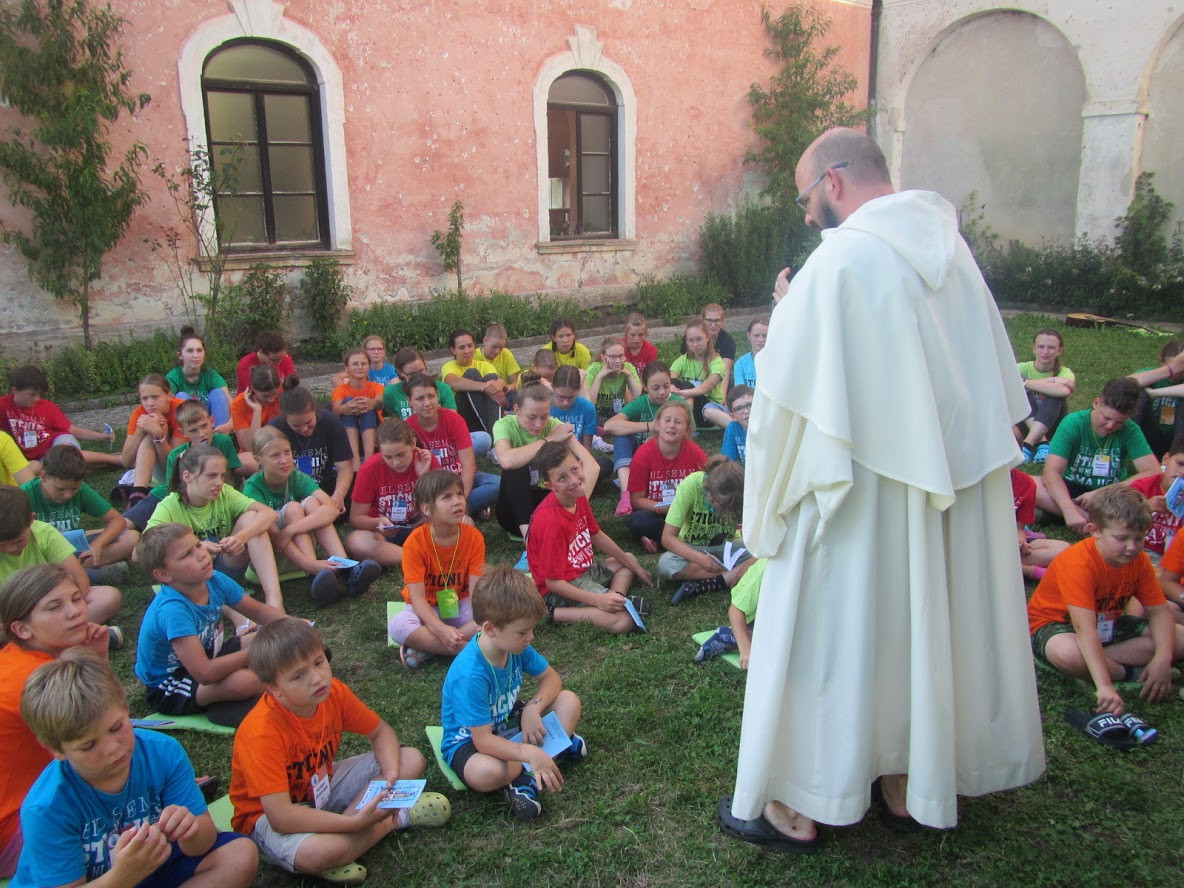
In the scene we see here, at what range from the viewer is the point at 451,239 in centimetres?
1080

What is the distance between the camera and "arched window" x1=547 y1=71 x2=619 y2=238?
1220cm

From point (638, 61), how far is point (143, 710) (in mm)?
11274

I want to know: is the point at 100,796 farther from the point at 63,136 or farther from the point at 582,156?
the point at 582,156

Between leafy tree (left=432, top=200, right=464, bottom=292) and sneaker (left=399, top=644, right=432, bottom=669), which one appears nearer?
sneaker (left=399, top=644, right=432, bottom=669)

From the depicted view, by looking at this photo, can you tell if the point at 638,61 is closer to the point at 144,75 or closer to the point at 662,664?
the point at 144,75

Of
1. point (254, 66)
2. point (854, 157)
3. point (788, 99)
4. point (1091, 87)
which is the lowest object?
point (854, 157)

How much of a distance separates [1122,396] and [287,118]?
8742 mm

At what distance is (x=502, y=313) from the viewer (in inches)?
431

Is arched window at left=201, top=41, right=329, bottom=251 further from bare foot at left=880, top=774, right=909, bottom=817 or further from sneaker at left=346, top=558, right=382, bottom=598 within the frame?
bare foot at left=880, top=774, right=909, bottom=817

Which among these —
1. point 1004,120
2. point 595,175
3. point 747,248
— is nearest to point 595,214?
point 595,175

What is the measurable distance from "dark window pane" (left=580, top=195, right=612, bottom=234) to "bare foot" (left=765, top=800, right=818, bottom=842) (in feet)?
36.3

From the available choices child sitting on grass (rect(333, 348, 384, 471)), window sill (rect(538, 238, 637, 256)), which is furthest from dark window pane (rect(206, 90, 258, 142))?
child sitting on grass (rect(333, 348, 384, 471))

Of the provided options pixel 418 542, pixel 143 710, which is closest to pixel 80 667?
pixel 143 710

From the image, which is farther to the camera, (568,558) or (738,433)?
(738,433)
